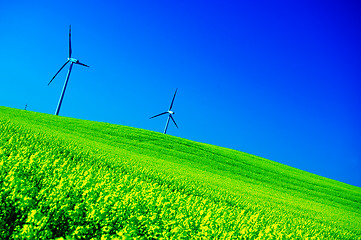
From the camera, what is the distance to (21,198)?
5.14 metres

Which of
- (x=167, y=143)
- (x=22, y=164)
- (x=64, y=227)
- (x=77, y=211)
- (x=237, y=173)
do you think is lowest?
(x=64, y=227)

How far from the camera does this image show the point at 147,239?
6016mm

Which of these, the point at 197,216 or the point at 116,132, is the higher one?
the point at 116,132

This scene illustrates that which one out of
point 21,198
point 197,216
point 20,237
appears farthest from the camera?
point 197,216

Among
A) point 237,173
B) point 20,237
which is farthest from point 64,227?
point 237,173

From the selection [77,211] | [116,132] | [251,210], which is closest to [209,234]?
[77,211]

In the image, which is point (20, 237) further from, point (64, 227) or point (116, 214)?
point (116, 214)

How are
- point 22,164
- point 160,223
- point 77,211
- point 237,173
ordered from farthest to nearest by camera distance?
point 237,173 → point 22,164 → point 160,223 → point 77,211

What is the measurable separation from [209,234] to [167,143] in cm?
3899

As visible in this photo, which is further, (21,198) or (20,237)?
(21,198)

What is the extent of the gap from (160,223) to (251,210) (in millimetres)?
11046

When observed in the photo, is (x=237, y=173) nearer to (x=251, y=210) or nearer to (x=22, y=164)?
(x=251, y=210)

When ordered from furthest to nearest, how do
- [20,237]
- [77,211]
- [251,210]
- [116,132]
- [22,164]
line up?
[116,132] < [251,210] < [22,164] < [77,211] < [20,237]

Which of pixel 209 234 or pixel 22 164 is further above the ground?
pixel 22 164
